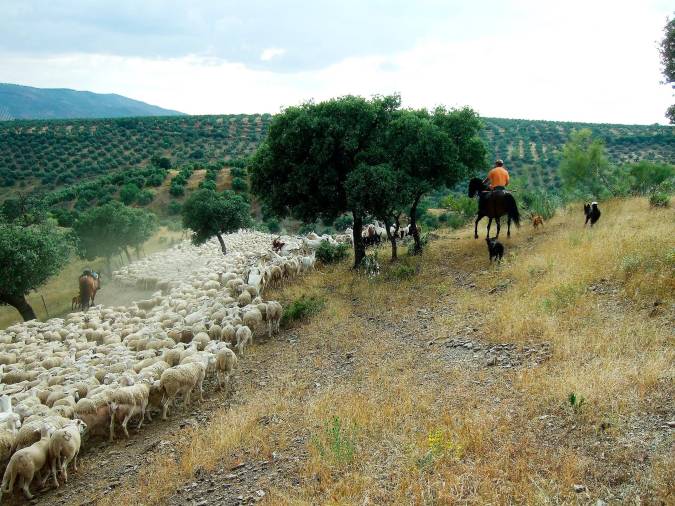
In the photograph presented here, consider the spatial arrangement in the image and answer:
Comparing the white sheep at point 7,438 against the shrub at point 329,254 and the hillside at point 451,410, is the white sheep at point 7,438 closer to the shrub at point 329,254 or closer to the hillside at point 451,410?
the hillside at point 451,410

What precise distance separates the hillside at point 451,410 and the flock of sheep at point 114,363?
49 cm

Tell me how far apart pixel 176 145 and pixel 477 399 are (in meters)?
74.9

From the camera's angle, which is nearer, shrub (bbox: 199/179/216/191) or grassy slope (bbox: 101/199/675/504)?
grassy slope (bbox: 101/199/675/504)

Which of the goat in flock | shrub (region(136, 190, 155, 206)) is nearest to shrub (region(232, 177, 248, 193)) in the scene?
shrub (region(136, 190, 155, 206))

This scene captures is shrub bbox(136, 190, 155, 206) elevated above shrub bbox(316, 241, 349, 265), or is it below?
below

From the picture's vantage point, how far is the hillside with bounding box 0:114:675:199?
5931cm

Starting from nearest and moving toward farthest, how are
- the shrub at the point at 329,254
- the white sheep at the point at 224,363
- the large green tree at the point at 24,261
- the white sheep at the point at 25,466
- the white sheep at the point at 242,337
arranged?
the white sheep at the point at 25,466 < the white sheep at the point at 224,363 < the white sheep at the point at 242,337 < the large green tree at the point at 24,261 < the shrub at the point at 329,254

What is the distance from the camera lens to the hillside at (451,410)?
5.00 metres

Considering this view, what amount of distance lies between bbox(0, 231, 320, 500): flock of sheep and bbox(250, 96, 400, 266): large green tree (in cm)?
274

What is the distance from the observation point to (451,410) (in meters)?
6.63

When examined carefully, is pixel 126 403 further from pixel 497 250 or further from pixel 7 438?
pixel 497 250

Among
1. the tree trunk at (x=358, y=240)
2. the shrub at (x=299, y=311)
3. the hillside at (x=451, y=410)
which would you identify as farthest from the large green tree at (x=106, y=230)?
the hillside at (x=451, y=410)

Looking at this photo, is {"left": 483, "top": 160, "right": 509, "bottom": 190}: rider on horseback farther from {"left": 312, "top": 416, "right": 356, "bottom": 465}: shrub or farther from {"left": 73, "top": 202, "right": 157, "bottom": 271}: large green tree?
{"left": 73, "top": 202, "right": 157, "bottom": 271}: large green tree

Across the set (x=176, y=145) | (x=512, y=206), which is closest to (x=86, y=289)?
(x=512, y=206)
